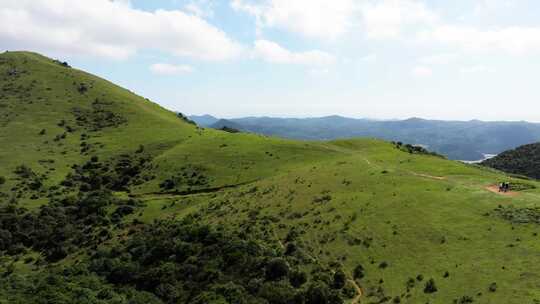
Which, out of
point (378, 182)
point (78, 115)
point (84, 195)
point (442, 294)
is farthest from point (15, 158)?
point (442, 294)

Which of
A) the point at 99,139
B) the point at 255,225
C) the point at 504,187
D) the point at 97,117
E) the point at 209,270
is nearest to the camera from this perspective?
the point at 209,270

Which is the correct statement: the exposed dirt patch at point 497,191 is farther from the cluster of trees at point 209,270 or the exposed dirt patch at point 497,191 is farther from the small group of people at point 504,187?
the cluster of trees at point 209,270

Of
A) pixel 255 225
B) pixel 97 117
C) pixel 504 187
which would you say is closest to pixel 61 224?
pixel 255 225

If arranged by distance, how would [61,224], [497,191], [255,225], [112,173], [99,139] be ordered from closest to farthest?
[497,191], [255,225], [61,224], [112,173], [99,139]

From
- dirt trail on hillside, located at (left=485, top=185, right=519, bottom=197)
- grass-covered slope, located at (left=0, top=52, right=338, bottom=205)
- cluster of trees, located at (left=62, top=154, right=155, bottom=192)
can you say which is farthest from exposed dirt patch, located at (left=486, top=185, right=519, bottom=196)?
cluster of trees, located at (left=62, top=154, right=155, bottom=192)

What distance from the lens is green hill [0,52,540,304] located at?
45500 millimetres

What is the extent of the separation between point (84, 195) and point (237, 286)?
236ft

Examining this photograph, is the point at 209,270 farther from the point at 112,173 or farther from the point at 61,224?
the point at 112,173

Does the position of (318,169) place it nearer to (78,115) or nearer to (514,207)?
(514,207)

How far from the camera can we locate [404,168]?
293 ft

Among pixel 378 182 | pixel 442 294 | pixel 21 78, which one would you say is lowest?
pixel 442 294

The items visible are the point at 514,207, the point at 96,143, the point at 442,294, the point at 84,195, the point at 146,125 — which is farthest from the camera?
the point at 146,125

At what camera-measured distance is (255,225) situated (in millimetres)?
66812

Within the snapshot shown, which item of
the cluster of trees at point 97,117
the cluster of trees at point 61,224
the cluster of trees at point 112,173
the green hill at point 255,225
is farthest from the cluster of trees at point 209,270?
the cluster of trees at point 97,117
